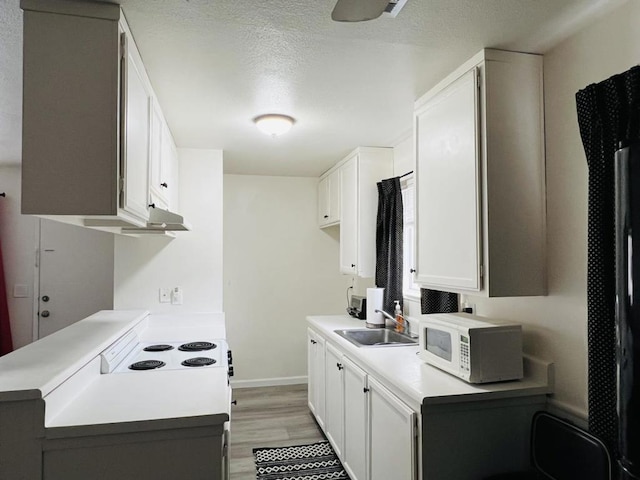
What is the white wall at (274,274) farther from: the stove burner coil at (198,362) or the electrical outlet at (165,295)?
the stove burner coil at (198,362)

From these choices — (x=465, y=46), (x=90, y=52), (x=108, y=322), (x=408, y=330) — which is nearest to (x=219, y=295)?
(x=108, y=322)

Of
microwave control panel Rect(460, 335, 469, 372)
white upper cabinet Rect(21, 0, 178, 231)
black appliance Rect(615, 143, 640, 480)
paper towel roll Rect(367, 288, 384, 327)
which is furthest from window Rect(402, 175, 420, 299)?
black appliance Rect(615, 143, 640, 480)

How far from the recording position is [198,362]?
7.48 ft

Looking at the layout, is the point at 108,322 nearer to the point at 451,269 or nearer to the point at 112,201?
the point at 112,201

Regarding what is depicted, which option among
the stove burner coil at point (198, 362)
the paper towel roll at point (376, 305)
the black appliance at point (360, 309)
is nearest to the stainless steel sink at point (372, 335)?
the paper towel roll at point (376, 305)

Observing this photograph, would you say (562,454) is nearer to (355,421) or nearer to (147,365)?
(355,421)

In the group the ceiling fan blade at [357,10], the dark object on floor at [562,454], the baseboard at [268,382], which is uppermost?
the ceiling fan blade at [357,10]

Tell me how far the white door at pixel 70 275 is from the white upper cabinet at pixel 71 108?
3361mm

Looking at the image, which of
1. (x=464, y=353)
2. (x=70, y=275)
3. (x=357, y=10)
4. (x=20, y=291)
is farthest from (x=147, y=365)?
(x=20, y=291)

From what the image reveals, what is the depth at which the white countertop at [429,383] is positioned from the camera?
1782mm

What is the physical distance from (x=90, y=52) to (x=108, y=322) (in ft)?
5.86

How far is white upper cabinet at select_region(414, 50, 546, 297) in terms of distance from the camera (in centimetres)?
182

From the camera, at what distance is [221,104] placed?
249cm

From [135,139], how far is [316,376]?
102 inches
